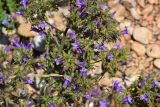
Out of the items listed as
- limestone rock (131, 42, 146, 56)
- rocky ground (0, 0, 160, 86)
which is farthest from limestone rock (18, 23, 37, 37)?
limestone rock (131, 42, 146, 56)

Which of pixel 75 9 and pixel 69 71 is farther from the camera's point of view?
pixel 69 71

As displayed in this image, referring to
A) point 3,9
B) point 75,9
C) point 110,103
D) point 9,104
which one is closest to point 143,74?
point 110,103

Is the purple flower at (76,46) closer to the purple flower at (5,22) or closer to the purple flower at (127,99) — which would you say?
the purple flower at (127,99)

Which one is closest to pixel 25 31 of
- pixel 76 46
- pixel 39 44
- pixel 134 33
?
pixel 39 44

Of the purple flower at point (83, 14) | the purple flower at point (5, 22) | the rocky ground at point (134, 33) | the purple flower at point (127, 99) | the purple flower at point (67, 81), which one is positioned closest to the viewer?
the purple flower at point (83, 14)

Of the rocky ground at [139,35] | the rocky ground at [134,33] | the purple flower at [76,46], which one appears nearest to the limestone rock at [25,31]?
the rocky ground at [134,33]

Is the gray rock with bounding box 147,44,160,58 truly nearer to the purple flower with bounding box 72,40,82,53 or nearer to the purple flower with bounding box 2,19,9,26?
the purple flower with bounding box 72,40,82,53

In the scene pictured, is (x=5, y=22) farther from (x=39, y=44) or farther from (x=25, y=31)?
(x=39, y=44)

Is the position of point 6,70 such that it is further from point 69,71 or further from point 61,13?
point 61,13
